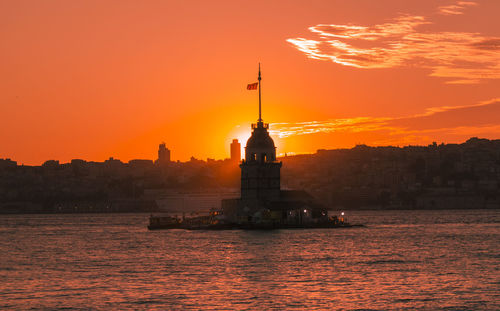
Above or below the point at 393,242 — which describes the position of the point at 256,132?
above

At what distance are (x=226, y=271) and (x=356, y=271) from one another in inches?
379

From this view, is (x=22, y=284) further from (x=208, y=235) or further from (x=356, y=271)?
(x=208, y=235)

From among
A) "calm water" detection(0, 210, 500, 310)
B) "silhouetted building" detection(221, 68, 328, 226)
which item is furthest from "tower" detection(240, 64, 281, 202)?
"calm water" detection(0, 210, 500, 310)

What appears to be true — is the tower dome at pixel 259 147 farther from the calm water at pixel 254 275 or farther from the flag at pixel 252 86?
the calm water at pixel 254 275

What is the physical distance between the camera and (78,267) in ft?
222

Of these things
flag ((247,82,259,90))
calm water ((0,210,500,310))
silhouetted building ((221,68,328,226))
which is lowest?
calm water ((0,210,500,310))

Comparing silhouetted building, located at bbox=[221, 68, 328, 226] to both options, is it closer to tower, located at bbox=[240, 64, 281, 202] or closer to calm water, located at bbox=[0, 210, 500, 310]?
tower, located at bbox=[240, 64, 281, 202]

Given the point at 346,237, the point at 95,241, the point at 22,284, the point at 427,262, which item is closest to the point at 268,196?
the point at 346,237

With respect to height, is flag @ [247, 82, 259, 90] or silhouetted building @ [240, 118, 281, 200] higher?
flag @ [247, 82, 259, 90]

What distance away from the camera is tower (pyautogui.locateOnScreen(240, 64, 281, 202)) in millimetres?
115812

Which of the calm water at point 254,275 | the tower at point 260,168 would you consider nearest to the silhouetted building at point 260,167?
the tower at point 260,168

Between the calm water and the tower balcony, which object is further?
the tower balcony

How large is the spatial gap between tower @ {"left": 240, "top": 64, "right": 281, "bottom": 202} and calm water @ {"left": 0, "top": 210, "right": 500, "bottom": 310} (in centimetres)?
1970

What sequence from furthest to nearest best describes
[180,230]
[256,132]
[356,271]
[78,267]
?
[180,230], [256,132], [78,267], [356,271]
